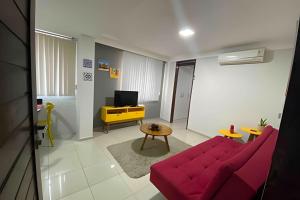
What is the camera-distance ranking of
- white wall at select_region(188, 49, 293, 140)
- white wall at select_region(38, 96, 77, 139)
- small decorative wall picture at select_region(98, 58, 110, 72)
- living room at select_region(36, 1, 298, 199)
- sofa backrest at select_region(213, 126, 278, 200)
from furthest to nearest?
small decorative wall picture at select_region(98, 58, 110, 72) → white wall at select_region(38, 96, 77, 139) → white wall at select_region(188, 49, 293, 140) → living room at select_region(36, 1, 298, 199) → sofa backrest at select_region(213, 126, 278, 200)

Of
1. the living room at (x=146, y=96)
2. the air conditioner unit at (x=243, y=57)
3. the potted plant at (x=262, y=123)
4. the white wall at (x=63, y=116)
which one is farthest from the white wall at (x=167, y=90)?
the white wall at (x=63, y=116)

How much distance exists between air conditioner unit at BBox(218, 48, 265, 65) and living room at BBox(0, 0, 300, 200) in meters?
0.02

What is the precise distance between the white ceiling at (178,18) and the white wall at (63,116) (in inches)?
56.5

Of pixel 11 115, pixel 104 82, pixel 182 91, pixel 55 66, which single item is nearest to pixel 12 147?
pixel 11 115

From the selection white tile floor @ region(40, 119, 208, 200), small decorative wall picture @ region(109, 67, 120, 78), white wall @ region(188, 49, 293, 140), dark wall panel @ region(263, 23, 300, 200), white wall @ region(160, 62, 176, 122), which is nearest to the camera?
dark wall panel @ region(263, 23, 300, 200)

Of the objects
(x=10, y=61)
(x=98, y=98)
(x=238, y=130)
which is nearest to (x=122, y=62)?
(x=98, y=98)

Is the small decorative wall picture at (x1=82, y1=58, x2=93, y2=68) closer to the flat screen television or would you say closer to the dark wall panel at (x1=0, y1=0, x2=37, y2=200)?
the flat screen television

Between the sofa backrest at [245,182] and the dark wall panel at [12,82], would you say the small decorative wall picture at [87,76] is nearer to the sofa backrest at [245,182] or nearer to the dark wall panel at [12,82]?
the dark wall panel at [12,82]

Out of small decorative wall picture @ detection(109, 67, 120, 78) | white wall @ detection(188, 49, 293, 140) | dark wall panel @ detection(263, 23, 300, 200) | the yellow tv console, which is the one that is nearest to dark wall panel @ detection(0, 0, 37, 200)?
dark wall panel @ detection(263, 23, 300, 200)

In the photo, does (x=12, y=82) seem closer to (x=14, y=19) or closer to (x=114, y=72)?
(x=14, y=19)

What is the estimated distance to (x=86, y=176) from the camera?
1.83m

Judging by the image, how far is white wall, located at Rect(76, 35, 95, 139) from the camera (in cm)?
260

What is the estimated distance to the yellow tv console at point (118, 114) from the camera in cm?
328

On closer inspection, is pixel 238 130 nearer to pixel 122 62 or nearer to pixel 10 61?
pixel 122 62
